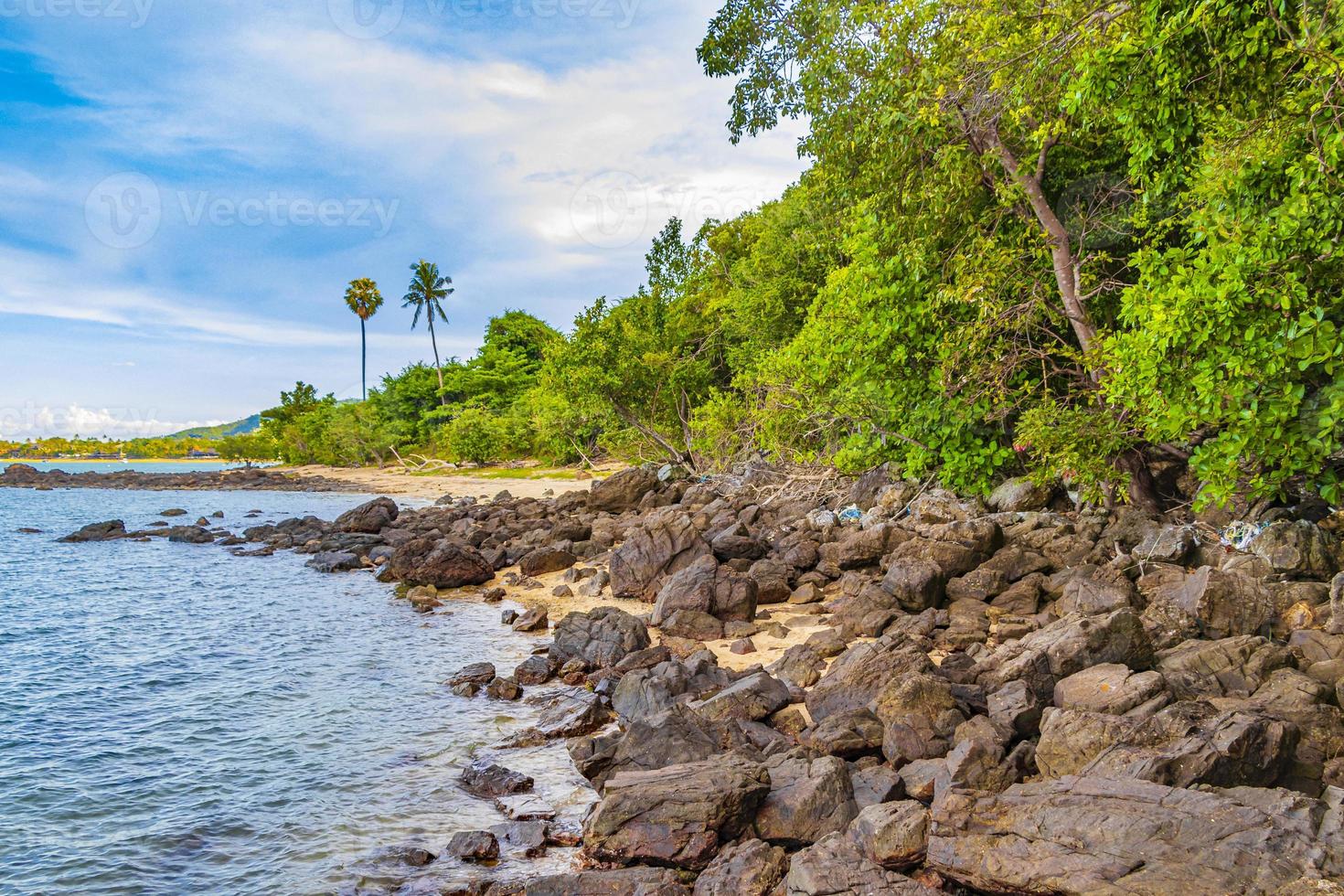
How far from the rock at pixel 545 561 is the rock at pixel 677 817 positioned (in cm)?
1282

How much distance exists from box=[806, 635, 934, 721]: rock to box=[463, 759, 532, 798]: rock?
3.15 meters

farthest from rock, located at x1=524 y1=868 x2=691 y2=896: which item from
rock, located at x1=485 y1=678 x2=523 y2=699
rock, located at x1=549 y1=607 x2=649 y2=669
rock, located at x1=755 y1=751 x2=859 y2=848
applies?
rock, located at x1=549 y1=607 x2=649 y2=669

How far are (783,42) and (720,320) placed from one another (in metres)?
17.7

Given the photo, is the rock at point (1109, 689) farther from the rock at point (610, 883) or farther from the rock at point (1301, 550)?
the rock at point (1301, 550)

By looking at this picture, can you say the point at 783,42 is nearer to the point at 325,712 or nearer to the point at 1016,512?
the point at 1016,512

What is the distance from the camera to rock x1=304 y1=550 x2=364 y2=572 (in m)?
23.3

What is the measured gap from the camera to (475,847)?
256 inches

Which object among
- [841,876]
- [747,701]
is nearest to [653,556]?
[747,701]

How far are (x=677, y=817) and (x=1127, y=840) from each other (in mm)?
3087

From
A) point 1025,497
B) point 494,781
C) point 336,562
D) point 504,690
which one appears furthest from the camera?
point 336,562

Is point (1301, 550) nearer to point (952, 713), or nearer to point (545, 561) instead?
point (952, 713)

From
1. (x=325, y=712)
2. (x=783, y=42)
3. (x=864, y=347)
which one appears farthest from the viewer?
(x=864, y=347)

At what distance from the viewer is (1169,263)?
459 inches

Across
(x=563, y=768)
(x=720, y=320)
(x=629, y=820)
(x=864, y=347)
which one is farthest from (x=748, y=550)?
(x=720, y=320)
